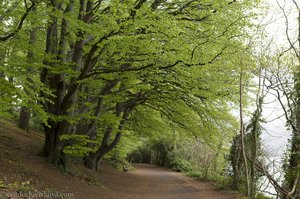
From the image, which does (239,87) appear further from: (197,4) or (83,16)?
(83,16)

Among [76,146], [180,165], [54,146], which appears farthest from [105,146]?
[180,165]

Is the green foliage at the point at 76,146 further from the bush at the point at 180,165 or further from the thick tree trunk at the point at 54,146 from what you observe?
the bush at the point at 180,165

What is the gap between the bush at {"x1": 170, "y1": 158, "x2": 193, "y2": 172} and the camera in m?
31.8

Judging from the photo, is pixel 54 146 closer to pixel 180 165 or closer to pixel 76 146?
pixel 76 146

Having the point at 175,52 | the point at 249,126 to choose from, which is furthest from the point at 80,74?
the point at 249,126

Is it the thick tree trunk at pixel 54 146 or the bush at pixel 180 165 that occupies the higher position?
the thick tree trunk at pixel 54 146

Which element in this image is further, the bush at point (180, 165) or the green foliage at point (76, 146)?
the bush at point (180, 165)

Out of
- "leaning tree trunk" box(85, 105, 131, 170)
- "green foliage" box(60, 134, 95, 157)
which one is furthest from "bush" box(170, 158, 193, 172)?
"green foliage" box(60, 134, 95, 157)

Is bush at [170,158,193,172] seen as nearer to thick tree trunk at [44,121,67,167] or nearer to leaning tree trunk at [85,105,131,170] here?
leaning tree trunk at [85,105,131,170]

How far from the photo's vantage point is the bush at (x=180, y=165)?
3183 cm

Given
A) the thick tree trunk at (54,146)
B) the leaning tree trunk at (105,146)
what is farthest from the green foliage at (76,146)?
the leaning tree trunk at (105,146)

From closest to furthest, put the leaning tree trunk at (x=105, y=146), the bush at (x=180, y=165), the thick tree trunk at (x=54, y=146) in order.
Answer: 1. the thick tree trunk at (x=54, y=146)
2. the leaning tree trunk at (x=105, y=146)
3. the bush at (x=180, y=165)

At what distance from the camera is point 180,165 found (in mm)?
33312

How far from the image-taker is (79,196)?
10.2 m
